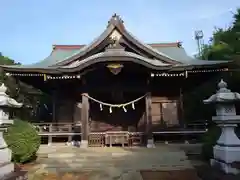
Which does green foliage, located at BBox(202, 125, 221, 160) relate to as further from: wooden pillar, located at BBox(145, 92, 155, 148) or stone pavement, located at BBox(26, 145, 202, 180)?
wooden pillar, located at BBox(145, 92, 155, 148)

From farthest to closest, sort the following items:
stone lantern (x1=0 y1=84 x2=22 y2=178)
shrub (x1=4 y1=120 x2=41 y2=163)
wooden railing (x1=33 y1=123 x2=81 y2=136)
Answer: wooden railing (x1=33 y1=123 x2=81 y2=136)
shrub (x1=4 y1=120 x2=41 y2=163)
stone lantern (x1=0 y1=84 x2=22 y2=178)

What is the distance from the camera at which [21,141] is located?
23.6 feet

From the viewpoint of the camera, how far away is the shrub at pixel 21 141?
23.4 ft

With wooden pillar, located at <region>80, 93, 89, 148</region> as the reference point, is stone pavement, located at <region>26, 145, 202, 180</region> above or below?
below

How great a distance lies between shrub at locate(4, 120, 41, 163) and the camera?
712 centimetres

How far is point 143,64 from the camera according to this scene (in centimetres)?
1114

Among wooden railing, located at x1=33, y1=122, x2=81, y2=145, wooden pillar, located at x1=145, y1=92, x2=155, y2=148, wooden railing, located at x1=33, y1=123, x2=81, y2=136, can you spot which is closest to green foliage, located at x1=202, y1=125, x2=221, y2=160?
wooden pillar, located at x1=145, y1=92, x2=155, y2=148

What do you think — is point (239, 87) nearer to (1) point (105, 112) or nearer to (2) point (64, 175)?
(1) point (105, 112)

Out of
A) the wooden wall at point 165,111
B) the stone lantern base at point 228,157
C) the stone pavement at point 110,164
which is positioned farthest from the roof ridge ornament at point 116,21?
the stone lantern base at point 228,157

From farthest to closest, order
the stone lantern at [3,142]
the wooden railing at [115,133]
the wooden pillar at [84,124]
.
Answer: the wooden railing at [115,133] → the wooden pillar at [84,124] → the stone lantern at [3,142]

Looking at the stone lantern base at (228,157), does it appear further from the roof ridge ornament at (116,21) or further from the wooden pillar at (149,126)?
the roof ridge ornament at (116,21)

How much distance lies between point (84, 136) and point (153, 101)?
4.63 meters

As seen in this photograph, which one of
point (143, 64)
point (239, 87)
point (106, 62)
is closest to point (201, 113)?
point (239, 87)

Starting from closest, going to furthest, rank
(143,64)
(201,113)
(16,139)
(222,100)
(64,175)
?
1. (222,100)
2. (64,175)
3. (16,139)
4. (143,64)
5. (201,113)
